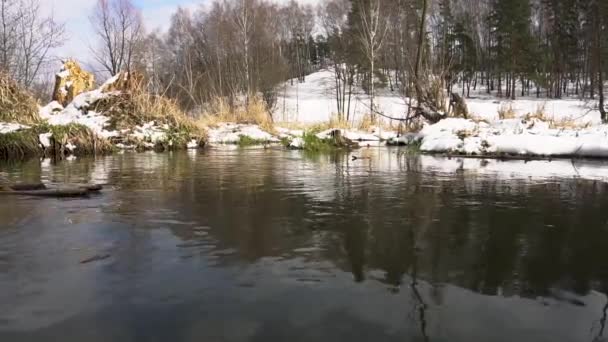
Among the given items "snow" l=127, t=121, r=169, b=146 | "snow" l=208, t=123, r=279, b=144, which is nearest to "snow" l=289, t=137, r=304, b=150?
"snow" l=208, t=123, r=279, b=144

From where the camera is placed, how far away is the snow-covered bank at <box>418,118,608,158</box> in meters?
9.41

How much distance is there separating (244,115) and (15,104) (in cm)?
994

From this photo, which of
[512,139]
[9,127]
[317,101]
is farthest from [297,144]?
[317,101]

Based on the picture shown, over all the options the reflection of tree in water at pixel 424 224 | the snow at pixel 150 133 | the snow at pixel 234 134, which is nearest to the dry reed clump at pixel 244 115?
the snow at pixel 234 134

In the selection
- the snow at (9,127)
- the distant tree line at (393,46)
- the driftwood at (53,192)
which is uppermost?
the distant tree line at (393,46)

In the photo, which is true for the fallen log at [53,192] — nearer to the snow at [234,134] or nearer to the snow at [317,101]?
the snow at [234,134]

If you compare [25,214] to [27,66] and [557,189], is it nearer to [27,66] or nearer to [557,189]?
[557,189]

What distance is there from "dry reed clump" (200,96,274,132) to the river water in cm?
1519

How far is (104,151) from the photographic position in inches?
507

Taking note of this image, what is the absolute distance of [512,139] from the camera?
10.1 meters

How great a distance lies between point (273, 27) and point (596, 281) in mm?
46579

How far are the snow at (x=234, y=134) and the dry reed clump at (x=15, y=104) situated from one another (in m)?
6.20

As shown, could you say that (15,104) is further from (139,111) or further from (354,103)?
(354,103)

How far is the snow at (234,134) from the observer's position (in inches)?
725
